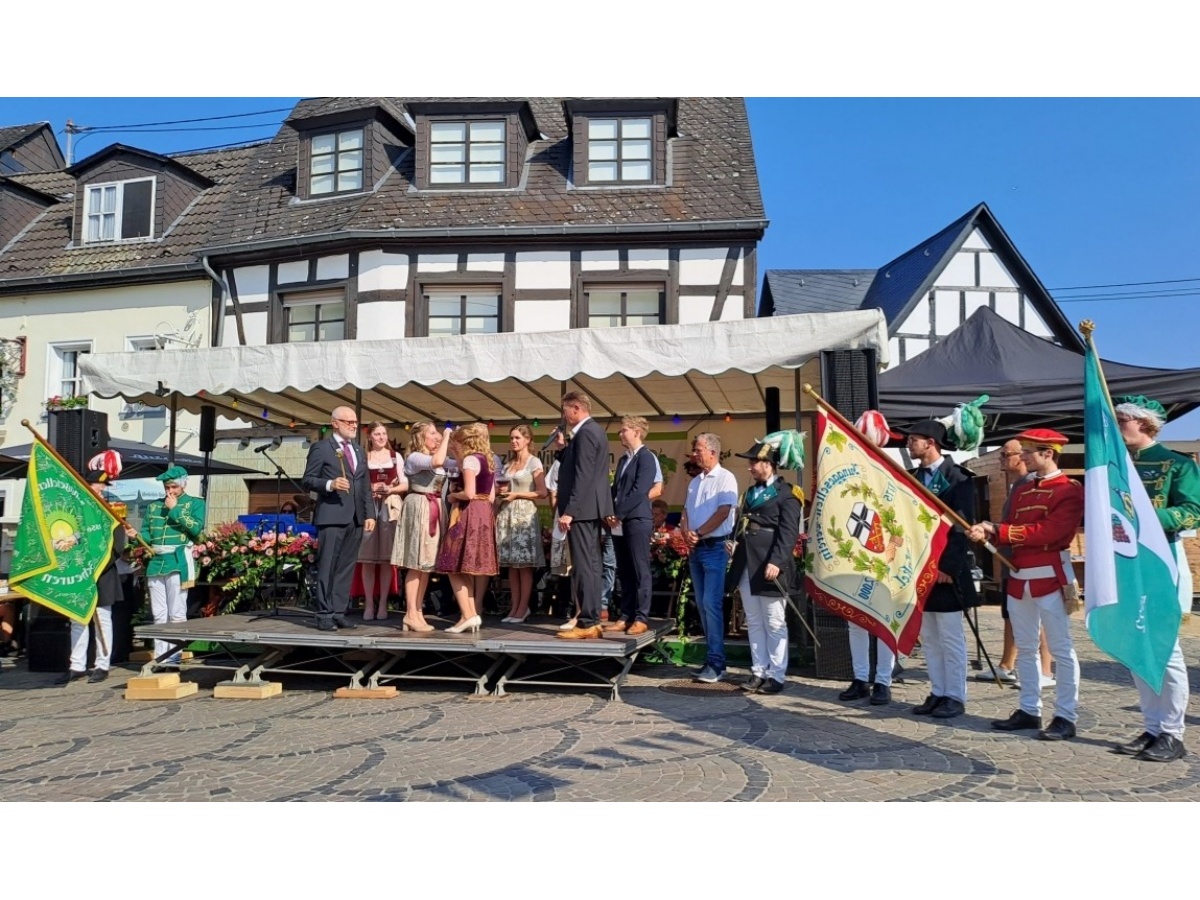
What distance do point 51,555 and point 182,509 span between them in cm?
108

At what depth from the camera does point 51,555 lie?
7.67 meters

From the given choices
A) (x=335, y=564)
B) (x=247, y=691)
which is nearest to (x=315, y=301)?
(x=335, y=564)

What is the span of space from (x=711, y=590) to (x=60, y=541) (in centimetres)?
537

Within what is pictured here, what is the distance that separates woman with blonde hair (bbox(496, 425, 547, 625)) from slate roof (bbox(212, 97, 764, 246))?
8836 millimetres

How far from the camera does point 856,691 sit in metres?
6.40

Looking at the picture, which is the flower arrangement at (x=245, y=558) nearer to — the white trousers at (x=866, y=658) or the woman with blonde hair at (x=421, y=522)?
the woman with blonde hair at (x=421, y=522)

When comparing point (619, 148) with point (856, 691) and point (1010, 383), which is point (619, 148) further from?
point (856, 691)

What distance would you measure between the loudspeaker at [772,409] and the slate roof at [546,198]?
6.70m

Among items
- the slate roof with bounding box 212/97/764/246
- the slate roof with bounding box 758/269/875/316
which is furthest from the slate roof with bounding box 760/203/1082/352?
the slate roof with bounding box 212/97/764/246

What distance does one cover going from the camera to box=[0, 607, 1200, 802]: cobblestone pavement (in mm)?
4332

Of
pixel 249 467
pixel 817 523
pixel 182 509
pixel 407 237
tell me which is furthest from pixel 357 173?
pixel 817 523

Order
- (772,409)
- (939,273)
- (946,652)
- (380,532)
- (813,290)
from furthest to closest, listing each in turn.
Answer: (813,290) < (939,273) < (772,409) < (380,532) < (946,652)

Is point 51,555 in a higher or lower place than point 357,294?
lower

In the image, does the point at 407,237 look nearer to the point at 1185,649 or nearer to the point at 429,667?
the point at 429,667
